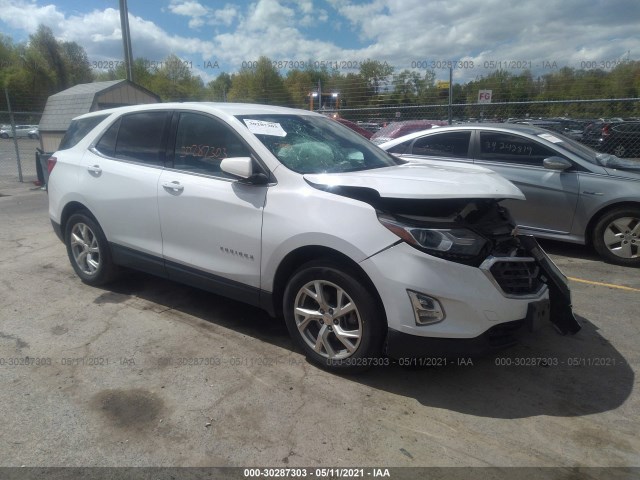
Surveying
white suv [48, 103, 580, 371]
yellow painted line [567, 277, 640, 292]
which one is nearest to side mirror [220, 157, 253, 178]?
white suv [48, 103, 580, 371]

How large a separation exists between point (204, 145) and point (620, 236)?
4.78 metres

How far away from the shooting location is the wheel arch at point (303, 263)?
2.99 meters

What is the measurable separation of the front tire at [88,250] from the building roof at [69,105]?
788cm

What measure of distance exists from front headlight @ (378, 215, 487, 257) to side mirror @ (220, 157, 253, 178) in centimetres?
101

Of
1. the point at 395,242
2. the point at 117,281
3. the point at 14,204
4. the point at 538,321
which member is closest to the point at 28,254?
the point at 117,281

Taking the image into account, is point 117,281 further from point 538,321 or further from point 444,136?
point 444,136

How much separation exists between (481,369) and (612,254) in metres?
3.28

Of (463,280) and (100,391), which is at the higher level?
(463,280)

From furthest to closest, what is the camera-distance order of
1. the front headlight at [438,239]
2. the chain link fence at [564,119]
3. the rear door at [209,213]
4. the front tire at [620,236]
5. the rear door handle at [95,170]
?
the chain link fence at [564,119]
the front tire at [620,236]
the rear door handle at [95,170]
the rear door at [209,213]
the front headlight at [438,239]

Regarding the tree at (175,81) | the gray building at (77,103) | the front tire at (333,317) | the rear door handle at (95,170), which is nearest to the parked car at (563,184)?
the front tire at (333,317)

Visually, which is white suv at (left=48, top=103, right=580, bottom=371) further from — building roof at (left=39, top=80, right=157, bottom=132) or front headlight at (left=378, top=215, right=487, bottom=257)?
building roof at (left=39, top=80, right=157, bottom=132)

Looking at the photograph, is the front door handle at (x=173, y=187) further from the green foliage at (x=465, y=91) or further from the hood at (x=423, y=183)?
the green foliage at (x=465, y=91)

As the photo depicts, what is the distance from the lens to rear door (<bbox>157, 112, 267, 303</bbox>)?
3.48m

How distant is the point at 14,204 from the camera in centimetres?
973
